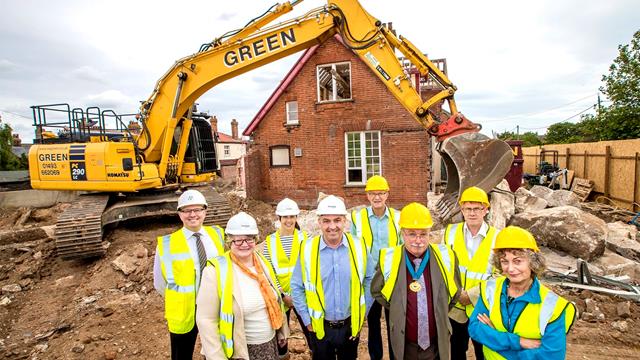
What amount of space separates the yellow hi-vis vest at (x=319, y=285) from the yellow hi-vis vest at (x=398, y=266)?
0.66 feet

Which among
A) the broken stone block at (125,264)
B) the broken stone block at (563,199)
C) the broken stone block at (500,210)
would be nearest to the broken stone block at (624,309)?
the broken stone block at (500,210)

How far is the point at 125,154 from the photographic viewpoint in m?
7.62

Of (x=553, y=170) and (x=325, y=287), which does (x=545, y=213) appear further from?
(x=553, y=170)

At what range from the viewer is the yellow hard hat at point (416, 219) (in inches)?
101

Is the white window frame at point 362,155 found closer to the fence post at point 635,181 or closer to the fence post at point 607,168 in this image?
the fence post at point 635,181

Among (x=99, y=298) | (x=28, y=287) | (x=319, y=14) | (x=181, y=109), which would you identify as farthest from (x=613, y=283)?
(x=28, y=287)

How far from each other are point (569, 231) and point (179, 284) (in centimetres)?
687

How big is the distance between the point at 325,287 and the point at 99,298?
15.8ft

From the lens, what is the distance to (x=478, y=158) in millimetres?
6910

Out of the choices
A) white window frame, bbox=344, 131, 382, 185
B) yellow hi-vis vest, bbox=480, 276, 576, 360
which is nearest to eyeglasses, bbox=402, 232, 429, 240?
yellow hi-vis vest, bbox=480, 276, 576, 360

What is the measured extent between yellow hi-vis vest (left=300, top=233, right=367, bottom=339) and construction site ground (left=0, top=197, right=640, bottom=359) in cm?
160

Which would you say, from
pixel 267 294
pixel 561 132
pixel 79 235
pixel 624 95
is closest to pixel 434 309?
pixel 267 294

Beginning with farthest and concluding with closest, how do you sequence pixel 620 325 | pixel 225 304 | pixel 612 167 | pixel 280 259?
pixel 612 167 < pixel 620 325 < pixel 280 259 < pixel 225 304

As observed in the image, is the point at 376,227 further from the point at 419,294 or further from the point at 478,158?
the point at 478,158
